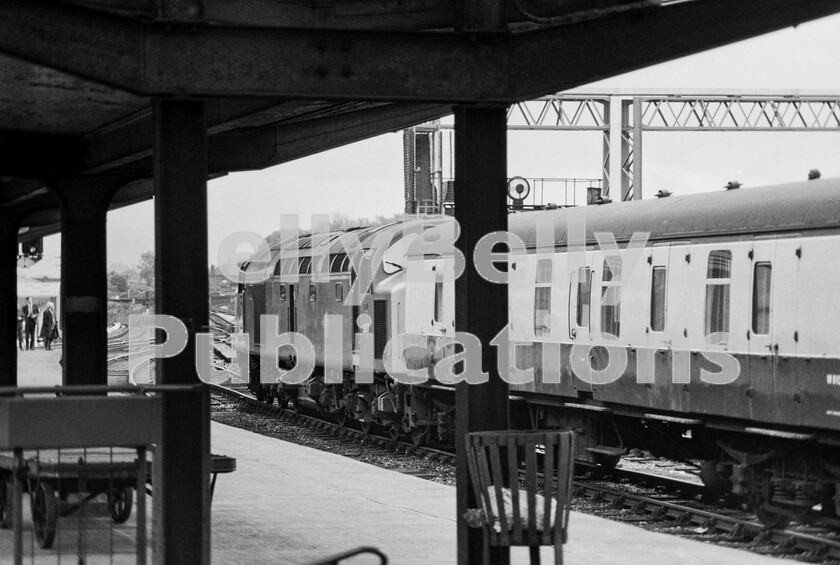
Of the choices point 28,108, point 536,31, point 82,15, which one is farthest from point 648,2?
point 28,108

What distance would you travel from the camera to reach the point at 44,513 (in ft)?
34.9

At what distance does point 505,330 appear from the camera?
8875 millimetres

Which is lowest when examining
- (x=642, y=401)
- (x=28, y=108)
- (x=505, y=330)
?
(x=642, y=401)

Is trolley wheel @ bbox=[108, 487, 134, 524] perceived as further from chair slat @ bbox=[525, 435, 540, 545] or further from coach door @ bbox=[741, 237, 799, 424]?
coach door @ bbox=[741, 237, 799, 424]

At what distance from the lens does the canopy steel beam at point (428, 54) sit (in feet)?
27.6

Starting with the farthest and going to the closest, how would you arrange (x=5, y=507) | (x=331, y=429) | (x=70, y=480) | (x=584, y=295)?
(x=331, y=429), (x=584, y=295), (x=5, y=507), (x=70, y=480)

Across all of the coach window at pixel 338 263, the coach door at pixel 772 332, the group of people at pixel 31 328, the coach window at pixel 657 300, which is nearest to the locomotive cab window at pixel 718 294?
the coach door at pixel 772 332

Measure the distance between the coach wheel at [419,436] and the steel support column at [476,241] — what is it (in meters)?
12.4

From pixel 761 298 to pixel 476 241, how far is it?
582 cm

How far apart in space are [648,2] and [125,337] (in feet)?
174

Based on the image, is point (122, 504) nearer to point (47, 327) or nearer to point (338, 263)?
point (338, 263)

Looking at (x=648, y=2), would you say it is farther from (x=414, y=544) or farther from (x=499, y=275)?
(x=414, y=544)

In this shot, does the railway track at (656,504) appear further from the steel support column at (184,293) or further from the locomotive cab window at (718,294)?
the steel support column at (184,293)

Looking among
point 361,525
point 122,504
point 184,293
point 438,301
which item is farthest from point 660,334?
point 184,293
